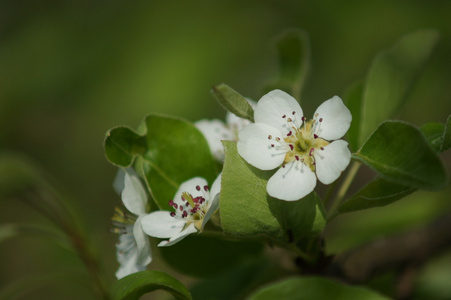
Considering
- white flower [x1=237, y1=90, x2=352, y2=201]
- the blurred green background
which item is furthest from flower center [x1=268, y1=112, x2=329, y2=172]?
the blurred green background

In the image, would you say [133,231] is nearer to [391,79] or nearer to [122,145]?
[122,145]

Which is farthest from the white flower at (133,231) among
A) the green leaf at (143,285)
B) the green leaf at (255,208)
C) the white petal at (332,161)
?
the white petal at (332,161)

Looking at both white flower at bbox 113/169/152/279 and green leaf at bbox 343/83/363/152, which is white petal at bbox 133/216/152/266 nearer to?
white flower at bbox 113/169/152/279

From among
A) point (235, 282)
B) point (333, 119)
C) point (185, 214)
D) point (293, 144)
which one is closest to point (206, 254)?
point (235, 282)

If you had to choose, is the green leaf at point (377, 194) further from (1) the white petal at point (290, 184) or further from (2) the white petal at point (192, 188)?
(2) the white petal at point (192, 188)

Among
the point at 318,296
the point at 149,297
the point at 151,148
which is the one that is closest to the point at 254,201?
the point at 318,296
